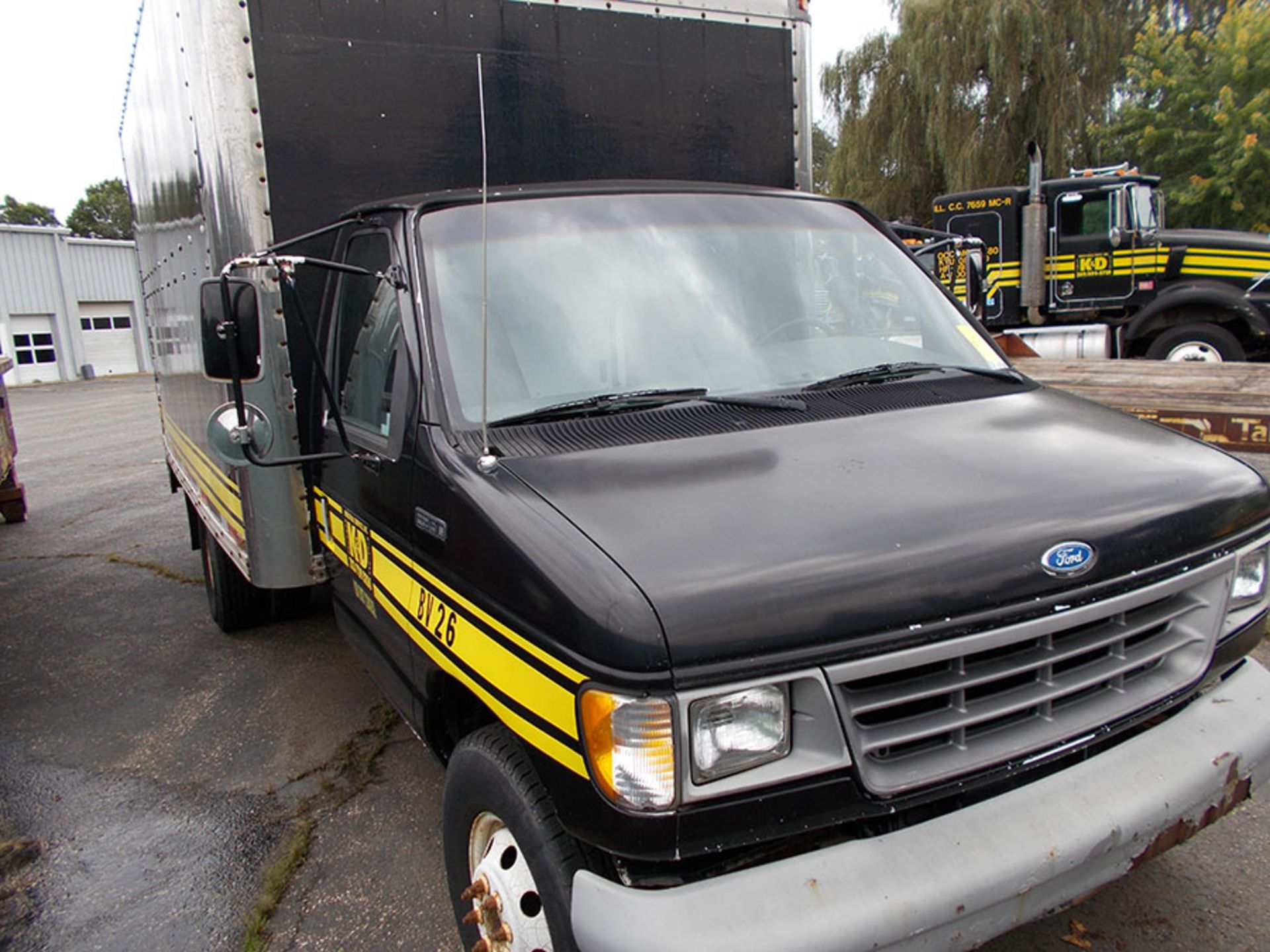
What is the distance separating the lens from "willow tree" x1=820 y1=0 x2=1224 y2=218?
19.5 meters

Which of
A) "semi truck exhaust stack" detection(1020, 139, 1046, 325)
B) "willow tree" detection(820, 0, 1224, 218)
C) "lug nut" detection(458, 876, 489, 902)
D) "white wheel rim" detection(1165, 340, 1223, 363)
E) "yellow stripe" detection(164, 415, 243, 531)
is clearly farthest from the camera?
"willow tree" detection(820, 0, 1224, 218)

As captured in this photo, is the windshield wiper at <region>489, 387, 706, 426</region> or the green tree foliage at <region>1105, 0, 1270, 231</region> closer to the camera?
the windshield wiper at <region>489, 387, 706, 426</region>

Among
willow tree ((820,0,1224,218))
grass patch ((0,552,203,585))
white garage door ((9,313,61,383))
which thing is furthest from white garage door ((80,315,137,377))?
grass patch ((0,552,203,585))

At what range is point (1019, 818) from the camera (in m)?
1.83

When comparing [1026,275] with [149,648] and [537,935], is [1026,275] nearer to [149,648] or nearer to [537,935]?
[149,648]

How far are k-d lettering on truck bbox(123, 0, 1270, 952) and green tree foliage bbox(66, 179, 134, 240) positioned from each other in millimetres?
86327

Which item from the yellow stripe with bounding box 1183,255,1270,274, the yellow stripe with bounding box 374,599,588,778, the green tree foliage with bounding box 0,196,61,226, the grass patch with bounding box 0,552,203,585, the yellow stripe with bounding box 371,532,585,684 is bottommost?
the grass patch with bounding box 0,552,203,585

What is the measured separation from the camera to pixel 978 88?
2055 cm

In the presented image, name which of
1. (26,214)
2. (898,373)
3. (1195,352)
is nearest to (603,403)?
(898,373)

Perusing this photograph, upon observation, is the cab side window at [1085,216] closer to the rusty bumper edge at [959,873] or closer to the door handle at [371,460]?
the rusty bumper edge at [959,873]

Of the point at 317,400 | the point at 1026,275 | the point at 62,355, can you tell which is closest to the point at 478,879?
the point at 317,400

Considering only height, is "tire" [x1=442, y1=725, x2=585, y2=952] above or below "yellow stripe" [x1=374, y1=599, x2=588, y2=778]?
below

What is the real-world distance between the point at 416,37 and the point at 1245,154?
60.6 feet

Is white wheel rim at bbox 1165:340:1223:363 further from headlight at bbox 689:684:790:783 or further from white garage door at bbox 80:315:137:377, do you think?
white garage door at bbox 80:315:137:377
